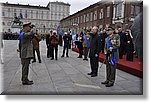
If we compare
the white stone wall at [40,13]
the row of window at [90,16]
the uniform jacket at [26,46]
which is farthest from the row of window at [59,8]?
the row of window at [90,16]

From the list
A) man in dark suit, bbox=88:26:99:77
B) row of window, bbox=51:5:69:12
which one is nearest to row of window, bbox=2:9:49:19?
row of window, bbox=51:5:69:12

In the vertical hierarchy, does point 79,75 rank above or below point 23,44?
below

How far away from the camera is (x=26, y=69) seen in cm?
430

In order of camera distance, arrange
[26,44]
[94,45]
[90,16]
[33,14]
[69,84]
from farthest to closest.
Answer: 1. [90,16]
2. [94,45]
3. [33,14]
4. [69,84]
5. [26,44]

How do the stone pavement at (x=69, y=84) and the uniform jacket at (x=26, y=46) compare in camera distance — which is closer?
the stone pavement at (x=69, y=84)

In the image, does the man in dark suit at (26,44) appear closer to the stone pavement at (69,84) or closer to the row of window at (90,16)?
the stone pavement at (69,84)

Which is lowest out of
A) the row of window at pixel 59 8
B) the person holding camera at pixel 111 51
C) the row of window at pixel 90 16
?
the person holding camera at pixel 111 51

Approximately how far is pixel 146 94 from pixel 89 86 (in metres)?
1.29

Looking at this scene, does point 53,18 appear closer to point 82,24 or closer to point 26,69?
point 26,69

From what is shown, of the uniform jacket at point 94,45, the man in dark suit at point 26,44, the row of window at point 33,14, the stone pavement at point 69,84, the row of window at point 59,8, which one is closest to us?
the stone pavement at point 69,84

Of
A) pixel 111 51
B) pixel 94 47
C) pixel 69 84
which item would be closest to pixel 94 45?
pixel 94 47

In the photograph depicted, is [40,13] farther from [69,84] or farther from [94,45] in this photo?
[69,84]

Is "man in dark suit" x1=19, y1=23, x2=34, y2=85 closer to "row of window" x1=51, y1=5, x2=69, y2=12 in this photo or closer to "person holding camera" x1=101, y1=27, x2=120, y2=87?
"row of window" x1=51, y1=5, x2=69, y2=12

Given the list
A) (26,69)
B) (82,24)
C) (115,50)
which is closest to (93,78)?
(115,50)
